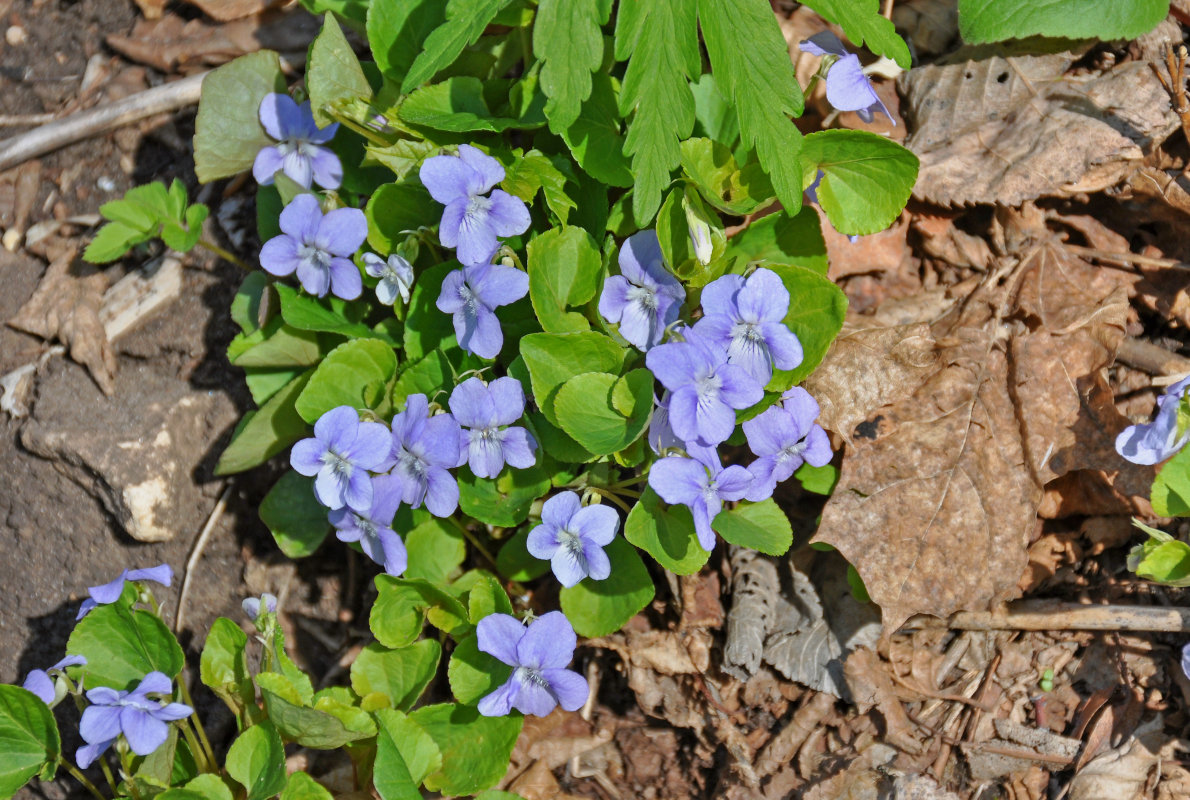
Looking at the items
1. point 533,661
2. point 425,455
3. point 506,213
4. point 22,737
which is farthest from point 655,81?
point 22,737

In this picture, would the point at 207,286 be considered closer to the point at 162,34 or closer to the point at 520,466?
the point at 162,34

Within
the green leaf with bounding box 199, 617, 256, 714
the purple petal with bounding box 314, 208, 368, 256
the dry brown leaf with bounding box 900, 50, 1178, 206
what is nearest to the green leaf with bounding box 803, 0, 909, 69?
the dry brown leaf with bounding box 900, 50, 1178, 206

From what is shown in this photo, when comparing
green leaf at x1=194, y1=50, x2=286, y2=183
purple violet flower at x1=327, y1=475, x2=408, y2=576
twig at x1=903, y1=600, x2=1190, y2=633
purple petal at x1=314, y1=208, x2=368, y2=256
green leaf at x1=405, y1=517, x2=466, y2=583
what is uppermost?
green leaf at x1=194, y1=50, x2=286, y2=183

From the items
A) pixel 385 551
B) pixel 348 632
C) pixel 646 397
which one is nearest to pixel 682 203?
pixel 646 397

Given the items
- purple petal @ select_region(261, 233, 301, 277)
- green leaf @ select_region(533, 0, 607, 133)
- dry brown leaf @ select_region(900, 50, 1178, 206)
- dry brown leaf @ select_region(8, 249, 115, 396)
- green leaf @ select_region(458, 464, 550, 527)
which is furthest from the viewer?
dry brown leaf @ select_region(8, 249, 115, 396)

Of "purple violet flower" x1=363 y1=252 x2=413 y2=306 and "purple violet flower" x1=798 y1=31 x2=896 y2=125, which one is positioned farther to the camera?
"purple violet flower" x1=363 y1=252 x2=413 y2=306

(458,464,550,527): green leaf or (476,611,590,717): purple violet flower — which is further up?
(458,464,550,527): green leaf

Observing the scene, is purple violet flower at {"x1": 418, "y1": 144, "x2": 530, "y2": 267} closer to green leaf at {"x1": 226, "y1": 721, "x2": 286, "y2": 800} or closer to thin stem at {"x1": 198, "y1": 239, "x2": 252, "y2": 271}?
thin stem at {"x1": 198, "y1": 239, "x2": 252, "y2": 271}
